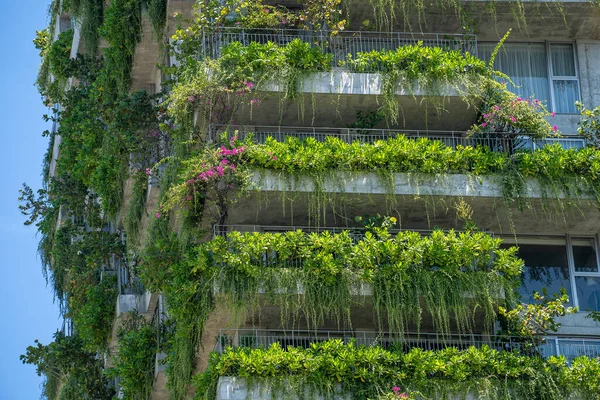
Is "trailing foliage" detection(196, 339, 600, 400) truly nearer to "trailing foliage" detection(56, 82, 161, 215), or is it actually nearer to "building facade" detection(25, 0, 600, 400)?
"building facade" detection(25, 0, 600, 400)

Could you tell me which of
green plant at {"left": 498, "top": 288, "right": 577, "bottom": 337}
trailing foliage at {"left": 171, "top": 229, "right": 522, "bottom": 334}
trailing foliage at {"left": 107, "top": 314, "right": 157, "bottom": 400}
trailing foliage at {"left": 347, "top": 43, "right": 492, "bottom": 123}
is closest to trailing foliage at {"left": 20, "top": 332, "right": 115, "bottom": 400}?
trailing foliage at {"left": 107, "top": 314, "right": 157, "bottom": 400}

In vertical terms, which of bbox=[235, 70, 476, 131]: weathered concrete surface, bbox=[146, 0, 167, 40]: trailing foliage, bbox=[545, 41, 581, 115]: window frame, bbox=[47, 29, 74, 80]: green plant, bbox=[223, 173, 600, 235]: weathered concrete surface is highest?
bbox=[47, 29, 74, 80]: green plant

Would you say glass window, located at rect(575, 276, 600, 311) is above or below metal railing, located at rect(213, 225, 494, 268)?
below

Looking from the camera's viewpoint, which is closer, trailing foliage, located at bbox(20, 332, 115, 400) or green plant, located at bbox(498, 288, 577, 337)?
green plant, located at bbox(498, 288, 577, 337)

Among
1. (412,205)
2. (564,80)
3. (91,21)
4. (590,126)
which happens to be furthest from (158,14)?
(590,126)

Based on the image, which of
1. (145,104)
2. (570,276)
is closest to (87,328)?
(145,104)

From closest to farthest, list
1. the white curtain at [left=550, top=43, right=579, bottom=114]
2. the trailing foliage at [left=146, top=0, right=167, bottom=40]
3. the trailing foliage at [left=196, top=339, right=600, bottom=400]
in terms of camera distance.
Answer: the trailing foliage at [left=196, top=339, right=600, bottom=400] < the white curtain at [left=550, top=43, right=579, bottom=114] < the trailing foliage at [left=146, top=0, right=167, bottom=40]
